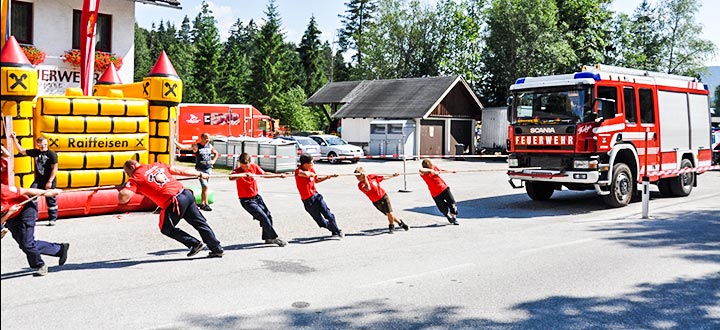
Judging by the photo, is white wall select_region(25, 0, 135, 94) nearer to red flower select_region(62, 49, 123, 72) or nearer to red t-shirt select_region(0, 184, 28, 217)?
red flower select_region(62, 49, 123, 72)

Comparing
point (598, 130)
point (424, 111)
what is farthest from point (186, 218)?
point (424, 111)

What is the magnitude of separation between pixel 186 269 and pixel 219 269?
1.39 ft

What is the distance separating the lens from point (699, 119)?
17422mm

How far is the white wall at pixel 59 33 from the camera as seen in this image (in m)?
21.5

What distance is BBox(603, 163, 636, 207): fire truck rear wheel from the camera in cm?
1448

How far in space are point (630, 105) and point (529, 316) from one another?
1008 cm

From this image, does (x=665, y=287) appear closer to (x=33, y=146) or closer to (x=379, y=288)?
(x=379, y=288)

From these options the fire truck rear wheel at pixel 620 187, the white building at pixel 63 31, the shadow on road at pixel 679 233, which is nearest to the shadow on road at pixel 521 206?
the fire truck rear wheel at pixel 620 187

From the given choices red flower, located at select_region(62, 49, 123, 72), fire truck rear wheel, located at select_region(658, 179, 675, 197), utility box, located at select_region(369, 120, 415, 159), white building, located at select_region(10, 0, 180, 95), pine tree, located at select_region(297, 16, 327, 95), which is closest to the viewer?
fire truck rear wheel, located at select_region(658, 179, 675, 197)

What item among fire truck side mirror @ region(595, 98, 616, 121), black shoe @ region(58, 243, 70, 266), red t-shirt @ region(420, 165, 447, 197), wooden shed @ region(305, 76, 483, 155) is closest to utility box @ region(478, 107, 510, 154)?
wooden shed @ region(305, 76, 483, 155)

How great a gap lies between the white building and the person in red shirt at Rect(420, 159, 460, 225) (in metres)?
15.3

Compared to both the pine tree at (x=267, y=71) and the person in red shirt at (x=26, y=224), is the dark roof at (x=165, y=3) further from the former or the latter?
the pine tree at (x=267, y=71)

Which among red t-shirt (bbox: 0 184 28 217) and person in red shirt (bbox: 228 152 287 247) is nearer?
red t-shirt (bbox: 0 184 28 217)

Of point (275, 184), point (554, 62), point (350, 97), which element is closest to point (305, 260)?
point (275, 184)
